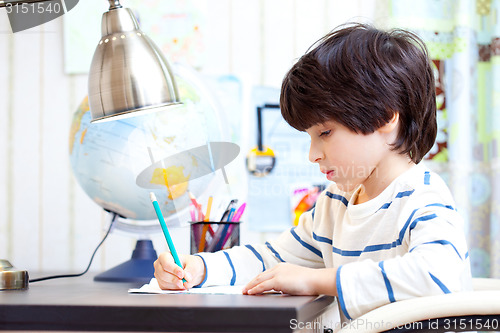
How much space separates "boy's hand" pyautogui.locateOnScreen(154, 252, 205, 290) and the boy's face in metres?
0.22

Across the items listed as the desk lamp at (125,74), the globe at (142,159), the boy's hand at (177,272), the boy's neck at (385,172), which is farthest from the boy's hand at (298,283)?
the globe at (142,159)

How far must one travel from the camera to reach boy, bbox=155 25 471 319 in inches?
31.2

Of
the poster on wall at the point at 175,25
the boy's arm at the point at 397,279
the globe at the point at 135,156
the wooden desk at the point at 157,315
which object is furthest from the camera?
the poster on wall at the point at 175,25

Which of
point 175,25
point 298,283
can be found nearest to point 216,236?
point 298,283

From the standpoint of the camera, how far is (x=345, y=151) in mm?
839

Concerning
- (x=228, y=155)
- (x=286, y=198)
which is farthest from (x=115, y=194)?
(x=286, y=198)

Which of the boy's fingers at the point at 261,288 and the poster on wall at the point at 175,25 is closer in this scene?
the boy's fingers at the point at 261,288

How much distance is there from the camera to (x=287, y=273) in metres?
0.71

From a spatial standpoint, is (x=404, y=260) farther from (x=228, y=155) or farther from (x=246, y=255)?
(x=228, y=155)

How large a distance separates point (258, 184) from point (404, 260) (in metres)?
0.92

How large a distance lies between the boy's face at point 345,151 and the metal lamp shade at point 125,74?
0.25 metres

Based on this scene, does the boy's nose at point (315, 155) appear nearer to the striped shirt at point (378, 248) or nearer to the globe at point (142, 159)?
the striped shirt at point (378, 248)

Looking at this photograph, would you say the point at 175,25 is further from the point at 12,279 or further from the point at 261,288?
the point at 261,288

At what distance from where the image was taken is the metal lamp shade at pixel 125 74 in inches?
36.1
